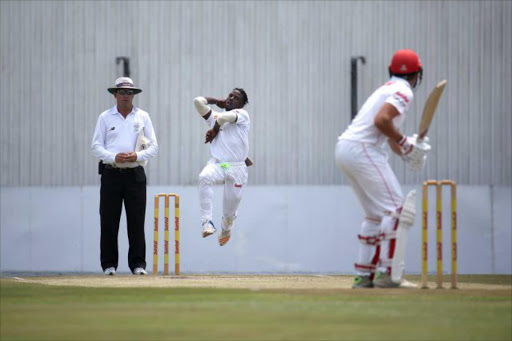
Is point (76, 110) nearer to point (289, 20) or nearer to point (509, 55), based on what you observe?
point (289, 20)

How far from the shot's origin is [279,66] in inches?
896

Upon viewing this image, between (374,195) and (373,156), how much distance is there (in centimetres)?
32

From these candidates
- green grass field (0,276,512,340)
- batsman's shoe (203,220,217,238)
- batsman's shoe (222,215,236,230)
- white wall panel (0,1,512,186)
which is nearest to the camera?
green grass field (0,276,512,340)

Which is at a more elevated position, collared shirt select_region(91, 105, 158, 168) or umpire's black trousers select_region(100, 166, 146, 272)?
collared shirt select_region(91, 105, 158, 168)

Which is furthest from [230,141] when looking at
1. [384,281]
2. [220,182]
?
[384,281]

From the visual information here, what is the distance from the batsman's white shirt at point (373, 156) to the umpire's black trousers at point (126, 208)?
3640 mm

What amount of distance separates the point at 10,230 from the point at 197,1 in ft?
15.7

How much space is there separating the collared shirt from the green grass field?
2844 mm

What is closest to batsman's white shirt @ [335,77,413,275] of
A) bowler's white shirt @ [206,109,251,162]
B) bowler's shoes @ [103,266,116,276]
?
bowler's white shirt @ [206,109,251,162]

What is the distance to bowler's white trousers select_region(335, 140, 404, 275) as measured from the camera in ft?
36.9

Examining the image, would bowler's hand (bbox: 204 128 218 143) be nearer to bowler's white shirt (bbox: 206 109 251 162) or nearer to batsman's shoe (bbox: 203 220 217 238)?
bowler's white shirt (bbox: 206 109 251 162)

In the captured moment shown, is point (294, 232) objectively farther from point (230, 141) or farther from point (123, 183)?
point (123, 183)

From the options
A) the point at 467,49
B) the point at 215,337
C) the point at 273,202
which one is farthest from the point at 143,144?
the point at 467,49

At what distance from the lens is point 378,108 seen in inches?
446
